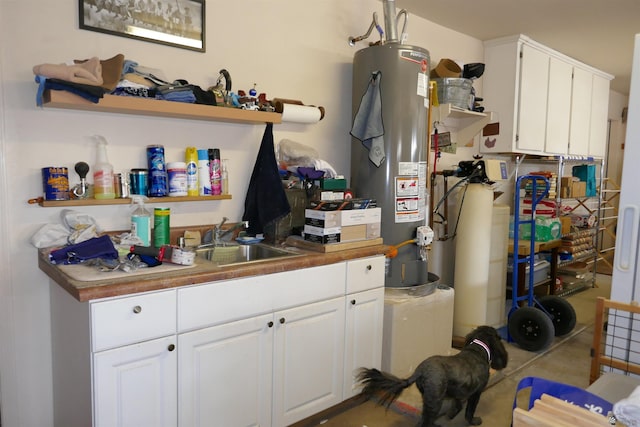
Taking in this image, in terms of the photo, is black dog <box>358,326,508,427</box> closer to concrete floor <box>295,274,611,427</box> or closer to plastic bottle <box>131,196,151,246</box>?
concrete floor <box>295,274,611,427</box>

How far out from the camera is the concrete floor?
2311mm

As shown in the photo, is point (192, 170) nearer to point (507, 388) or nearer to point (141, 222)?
point (141, 222)

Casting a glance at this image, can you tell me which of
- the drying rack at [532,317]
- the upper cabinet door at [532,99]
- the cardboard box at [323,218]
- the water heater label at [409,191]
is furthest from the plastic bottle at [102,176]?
the upper cabinet door at [532,99]

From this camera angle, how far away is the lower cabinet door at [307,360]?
6.47 ft

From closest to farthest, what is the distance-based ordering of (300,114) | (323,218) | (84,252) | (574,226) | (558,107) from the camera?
(84,252) < (323,218) < (300,114) < (558,107) < (574,226)

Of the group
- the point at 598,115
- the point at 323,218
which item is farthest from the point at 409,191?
the point at 598,115

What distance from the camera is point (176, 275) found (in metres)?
1.64

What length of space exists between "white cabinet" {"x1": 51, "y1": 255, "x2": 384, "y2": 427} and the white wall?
140 mm

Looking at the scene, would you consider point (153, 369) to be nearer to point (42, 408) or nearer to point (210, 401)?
point (210, 401)

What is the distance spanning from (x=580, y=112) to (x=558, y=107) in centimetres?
55

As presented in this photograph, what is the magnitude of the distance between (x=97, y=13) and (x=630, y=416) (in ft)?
7.56

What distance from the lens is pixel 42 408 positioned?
1950mm

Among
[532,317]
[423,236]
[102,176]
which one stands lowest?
[532,317]

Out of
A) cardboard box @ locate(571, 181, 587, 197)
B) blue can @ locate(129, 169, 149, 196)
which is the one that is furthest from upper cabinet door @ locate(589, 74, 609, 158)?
blue can @ locate(129, 169, 149, 196)
